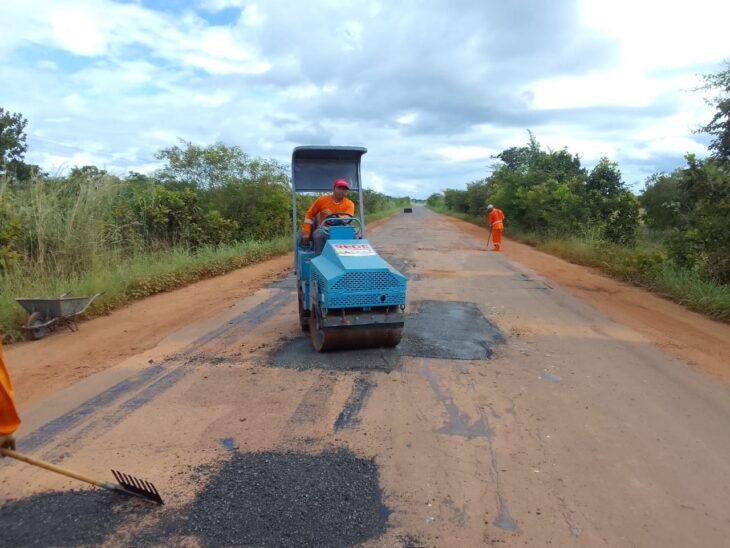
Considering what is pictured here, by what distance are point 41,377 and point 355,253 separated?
329 cm

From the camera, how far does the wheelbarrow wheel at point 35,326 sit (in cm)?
629

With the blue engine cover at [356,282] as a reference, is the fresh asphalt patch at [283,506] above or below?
below

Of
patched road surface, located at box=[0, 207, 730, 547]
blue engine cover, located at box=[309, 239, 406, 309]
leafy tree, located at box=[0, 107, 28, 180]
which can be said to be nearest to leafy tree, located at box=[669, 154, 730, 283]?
patched road surface, located at box=[0, 207, 730, 547]

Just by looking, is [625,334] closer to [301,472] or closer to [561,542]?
[561,542]

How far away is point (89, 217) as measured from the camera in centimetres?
914

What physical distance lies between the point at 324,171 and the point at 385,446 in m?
4.96

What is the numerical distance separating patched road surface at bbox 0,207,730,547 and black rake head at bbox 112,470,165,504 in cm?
6

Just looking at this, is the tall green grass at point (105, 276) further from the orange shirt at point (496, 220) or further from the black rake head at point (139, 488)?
the orange shirt at point (496, 220)

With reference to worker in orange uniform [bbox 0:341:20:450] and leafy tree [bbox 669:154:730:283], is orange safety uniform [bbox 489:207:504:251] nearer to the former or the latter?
leafy tree [bbox 669:154:730:283]

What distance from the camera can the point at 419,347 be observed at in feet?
19.4

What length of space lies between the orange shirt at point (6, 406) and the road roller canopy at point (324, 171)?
5.53 metres

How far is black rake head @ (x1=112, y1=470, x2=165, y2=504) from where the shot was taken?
9.55 feet

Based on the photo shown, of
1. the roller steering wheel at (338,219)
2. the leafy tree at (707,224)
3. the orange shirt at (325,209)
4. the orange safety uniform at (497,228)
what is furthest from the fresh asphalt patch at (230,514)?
the orange safety uniform at (497,228)

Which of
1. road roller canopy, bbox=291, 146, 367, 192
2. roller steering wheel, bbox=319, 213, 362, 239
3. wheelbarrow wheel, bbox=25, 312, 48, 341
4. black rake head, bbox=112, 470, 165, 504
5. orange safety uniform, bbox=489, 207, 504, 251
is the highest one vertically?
road roller canopy, bbox=291, 146, 367, 192
